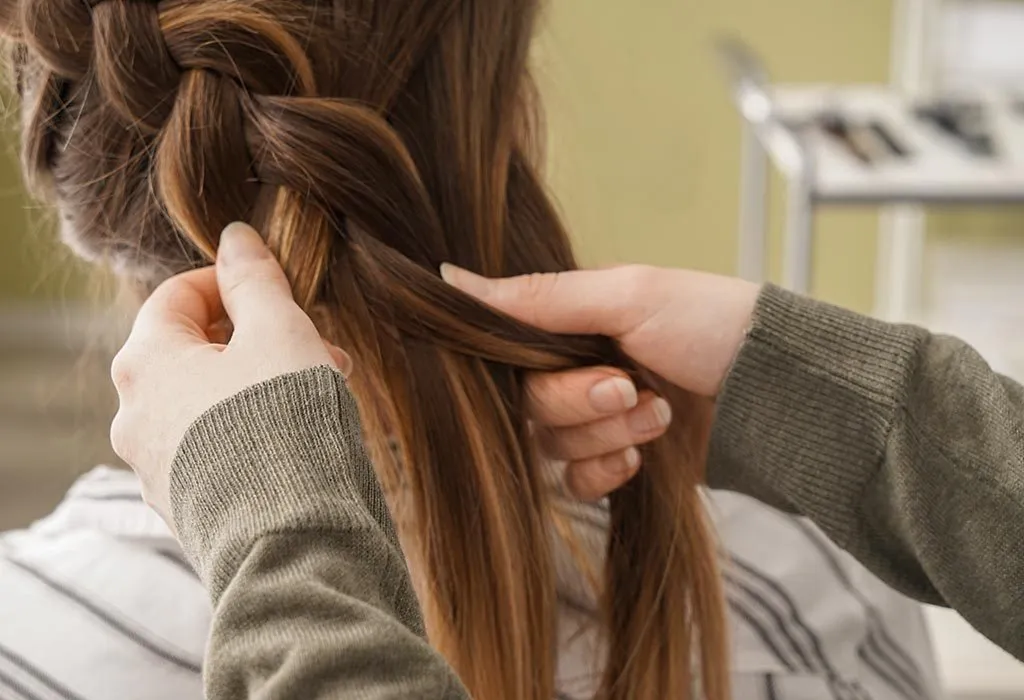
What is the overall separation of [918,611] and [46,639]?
0.62 meters

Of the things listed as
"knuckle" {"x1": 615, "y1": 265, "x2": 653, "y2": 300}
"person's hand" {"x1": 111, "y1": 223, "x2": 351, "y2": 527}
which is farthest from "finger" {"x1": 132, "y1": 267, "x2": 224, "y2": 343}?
"knuckle" {"x1": 615, "y1": 265, "x2": 653, "y2": 300}

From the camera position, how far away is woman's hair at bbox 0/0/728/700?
65 cm

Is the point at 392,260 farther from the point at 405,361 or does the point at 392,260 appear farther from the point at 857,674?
the point at 857,674

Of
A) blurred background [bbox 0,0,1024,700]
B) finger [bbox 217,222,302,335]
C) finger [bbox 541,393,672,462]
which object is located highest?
finger [bbox 217,222,302,335]

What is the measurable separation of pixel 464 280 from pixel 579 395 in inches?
3.6

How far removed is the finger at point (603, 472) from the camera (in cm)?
74

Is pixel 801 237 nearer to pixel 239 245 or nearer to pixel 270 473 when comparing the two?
pixel 239 245

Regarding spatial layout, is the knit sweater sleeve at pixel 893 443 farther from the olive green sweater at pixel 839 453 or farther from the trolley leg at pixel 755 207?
the trolley leg at pixel 755 207

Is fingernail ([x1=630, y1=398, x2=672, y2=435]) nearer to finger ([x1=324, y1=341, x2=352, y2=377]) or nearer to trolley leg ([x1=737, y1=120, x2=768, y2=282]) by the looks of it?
finger ([x1=324, y1=341, x2=352, y2=377])

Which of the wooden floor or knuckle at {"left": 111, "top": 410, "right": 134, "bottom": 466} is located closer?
knuckle at {"left": 111, "top": 410, "right": 134, "bottom": 466}

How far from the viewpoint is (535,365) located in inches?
27.3

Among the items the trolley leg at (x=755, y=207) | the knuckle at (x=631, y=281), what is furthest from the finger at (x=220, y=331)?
the trolley leg at (x=755, y=207)

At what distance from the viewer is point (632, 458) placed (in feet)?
2.42

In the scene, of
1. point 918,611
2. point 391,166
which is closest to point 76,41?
point 391,166
